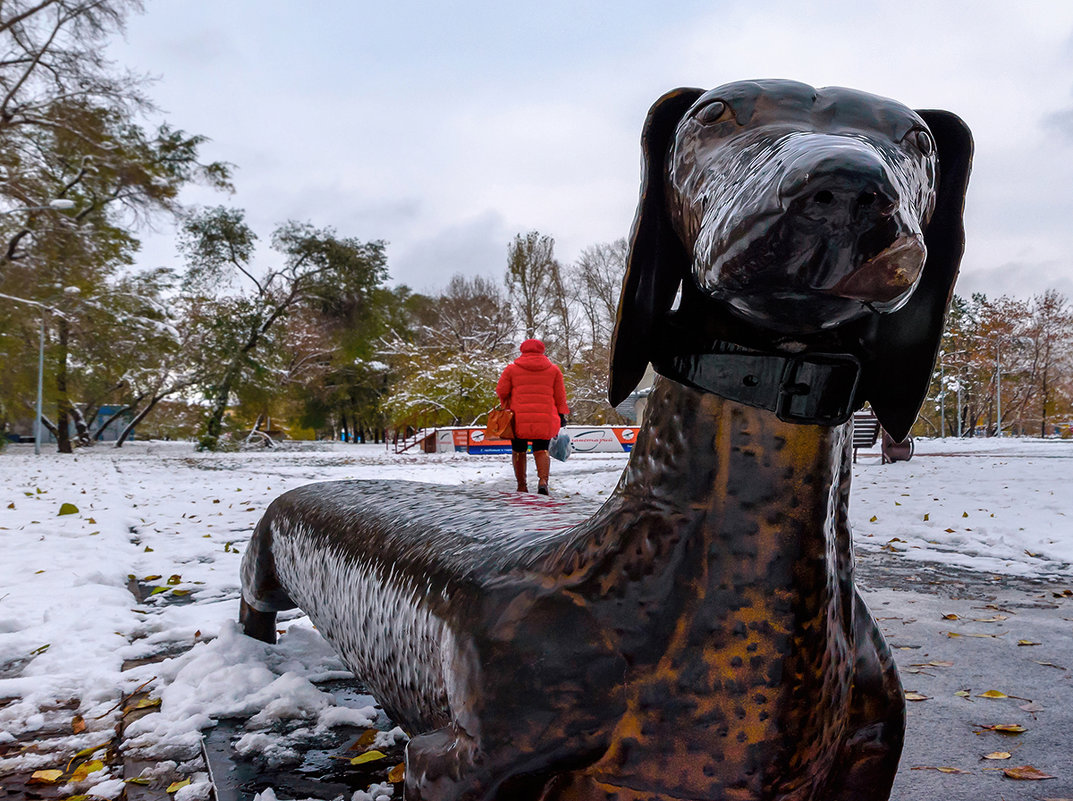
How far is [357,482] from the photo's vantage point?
96.4 inches

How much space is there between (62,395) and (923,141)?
30.4m

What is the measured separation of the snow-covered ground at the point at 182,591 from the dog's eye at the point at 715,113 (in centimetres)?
186

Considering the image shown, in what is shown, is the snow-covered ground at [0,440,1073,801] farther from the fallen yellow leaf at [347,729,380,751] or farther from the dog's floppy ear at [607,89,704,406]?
the dog's floppy ear at [607,89,704,406]

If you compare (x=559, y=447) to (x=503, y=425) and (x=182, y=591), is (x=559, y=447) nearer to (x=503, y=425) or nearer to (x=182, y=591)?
(x=503, y=425)

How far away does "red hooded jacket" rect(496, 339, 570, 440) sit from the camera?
8.77 meters

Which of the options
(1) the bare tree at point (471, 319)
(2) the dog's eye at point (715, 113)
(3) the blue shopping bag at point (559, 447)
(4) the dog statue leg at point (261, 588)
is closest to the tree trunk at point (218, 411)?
(1) the bare tree at point (471, 319)

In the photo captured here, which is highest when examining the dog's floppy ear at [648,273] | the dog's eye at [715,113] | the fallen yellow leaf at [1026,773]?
the dog's eye at [715,113]

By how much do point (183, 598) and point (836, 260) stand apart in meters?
4.41

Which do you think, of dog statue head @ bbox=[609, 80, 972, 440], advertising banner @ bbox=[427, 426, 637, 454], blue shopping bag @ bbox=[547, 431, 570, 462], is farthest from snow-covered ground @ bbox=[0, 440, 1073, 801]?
advertising banner @ bbox=[427, 426, 637, 454]

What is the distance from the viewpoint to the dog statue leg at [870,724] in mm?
1130

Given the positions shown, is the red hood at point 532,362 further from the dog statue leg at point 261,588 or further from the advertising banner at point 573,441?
the advertising banner at point 573,441

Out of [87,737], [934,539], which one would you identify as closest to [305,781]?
[87,737]

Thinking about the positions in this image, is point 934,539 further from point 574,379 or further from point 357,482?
point 574,379

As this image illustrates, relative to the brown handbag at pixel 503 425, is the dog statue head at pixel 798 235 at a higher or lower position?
higher
